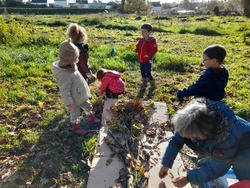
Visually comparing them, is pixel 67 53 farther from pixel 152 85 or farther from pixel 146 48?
pixel 152 85

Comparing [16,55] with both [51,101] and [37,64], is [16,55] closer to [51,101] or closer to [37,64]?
[37,64]

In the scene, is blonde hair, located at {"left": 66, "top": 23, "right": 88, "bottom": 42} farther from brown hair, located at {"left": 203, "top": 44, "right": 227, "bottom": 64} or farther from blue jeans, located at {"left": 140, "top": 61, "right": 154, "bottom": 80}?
brown hair, located at {"left": 203, "top": 44, "right": 227, "bottom": 64}

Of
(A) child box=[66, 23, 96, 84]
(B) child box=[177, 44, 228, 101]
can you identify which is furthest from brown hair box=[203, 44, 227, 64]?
(A) child box=[66, 23, 96, 84]

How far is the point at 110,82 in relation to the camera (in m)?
4.91

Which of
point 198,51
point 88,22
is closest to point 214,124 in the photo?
point 198,51

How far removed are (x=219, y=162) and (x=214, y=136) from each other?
1.03 ft

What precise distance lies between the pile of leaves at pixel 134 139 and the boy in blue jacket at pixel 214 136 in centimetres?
71

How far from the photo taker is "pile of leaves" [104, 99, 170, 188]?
3.03 metres

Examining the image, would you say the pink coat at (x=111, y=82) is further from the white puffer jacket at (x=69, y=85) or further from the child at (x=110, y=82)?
the white puffer jacket at (x=69, y=85)

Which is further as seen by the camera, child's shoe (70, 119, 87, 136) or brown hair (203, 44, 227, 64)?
child's shoe (70, 119, 87, 136)

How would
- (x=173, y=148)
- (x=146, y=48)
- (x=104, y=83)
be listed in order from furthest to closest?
(x=146, y=48), (x=104, y=83), (x=173, y=148)

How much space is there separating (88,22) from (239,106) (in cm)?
1821

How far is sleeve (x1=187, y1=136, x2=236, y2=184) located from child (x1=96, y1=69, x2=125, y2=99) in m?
2.90

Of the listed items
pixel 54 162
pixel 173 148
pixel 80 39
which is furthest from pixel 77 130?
pixel 173 148
